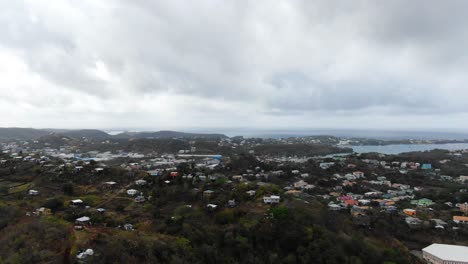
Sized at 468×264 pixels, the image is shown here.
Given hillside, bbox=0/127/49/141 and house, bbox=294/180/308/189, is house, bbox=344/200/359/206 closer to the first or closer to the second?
house, bbox=294/180/308/189

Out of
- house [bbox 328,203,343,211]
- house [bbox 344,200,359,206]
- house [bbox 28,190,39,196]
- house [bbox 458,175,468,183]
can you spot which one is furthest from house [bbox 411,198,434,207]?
house [bbox 28,190,39,196]

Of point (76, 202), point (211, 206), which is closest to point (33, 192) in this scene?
point (76, 202)

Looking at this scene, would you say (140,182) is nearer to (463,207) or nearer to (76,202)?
(76,202)

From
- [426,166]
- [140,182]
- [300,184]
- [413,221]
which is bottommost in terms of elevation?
[413,221]

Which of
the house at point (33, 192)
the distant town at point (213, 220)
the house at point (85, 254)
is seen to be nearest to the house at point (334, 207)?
the distant town at point (213, 220)

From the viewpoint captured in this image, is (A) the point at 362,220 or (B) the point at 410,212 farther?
(B) the point at 410,212

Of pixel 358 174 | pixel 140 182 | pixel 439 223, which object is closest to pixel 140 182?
pixel 140 182

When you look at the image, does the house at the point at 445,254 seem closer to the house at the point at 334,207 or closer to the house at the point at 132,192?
the house at the point at 334,207

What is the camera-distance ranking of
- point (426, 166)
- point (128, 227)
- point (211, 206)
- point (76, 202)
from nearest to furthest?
point (128, 227) → point (211, 206) → point (76, 202) → point (426, 166)

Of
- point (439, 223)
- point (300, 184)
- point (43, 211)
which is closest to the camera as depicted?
point (43, 211)

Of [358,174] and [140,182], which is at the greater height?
[140,182]
